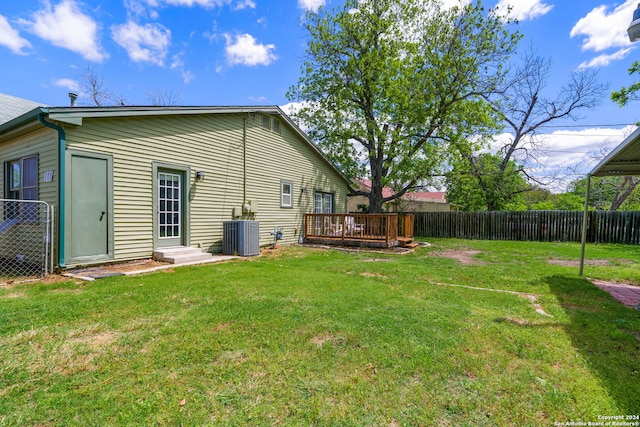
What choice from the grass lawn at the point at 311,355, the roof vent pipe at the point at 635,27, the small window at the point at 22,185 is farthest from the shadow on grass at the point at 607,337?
the small window at the point at 22,185

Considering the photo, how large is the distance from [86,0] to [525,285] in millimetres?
14800

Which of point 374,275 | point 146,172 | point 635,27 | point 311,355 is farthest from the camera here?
point 146,172

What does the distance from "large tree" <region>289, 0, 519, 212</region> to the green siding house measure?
641 centimetres

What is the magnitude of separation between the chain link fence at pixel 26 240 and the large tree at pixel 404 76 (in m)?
12.9

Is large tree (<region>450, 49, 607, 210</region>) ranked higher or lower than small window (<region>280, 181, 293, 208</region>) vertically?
higher

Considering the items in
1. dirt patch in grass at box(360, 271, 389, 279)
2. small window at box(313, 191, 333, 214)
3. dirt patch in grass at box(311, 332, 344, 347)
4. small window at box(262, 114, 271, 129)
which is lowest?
dirt patch in grass at box(360, 271, 389, 279)

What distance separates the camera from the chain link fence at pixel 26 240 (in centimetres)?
569

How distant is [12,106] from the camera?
10.6 meters

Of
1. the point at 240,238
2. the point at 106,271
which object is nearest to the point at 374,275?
the point at 240,238

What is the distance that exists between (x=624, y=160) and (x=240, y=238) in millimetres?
8092

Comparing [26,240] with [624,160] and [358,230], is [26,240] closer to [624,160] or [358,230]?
[358,230]

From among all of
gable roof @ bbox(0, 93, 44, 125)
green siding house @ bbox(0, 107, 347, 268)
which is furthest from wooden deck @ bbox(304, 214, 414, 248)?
gable roof @ bbox(0, 93, 44, 125)

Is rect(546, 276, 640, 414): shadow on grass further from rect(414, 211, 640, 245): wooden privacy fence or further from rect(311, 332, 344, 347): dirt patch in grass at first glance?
rect(414, 211, 640, 245): wooden privacy fence

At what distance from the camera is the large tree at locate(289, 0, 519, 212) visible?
14.9 m
